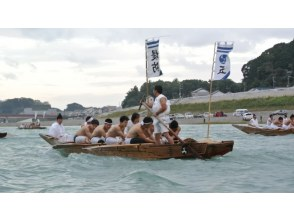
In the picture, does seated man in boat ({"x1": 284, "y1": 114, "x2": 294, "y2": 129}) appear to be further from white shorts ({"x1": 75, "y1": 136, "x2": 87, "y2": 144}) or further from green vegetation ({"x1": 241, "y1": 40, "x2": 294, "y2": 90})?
green vegetation ({"x1": 241, "y1": 40, "x2": 294, "y2": 90})

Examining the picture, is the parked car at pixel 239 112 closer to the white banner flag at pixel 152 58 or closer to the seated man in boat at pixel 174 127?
the white banner flag at pixel 152 58

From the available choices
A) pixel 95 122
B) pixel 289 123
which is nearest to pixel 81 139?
pixel 95 122

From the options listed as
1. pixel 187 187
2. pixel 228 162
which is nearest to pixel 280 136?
pixel 228 162

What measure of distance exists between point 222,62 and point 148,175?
18.5ft

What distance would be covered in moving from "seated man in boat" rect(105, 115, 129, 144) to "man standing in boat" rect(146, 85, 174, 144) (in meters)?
1.51

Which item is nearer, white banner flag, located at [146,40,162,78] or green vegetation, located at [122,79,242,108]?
white banner flag, located at [146,40,162,78]

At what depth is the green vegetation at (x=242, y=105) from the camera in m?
54.9

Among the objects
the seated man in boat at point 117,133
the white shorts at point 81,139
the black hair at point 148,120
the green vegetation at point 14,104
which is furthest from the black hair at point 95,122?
the green vegetation at point 14,104

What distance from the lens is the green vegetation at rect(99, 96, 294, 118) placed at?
5489 cm

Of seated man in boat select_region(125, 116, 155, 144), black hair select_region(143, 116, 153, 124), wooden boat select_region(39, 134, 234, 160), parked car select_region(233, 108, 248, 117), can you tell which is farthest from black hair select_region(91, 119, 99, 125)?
parked car select_region(233, 108, 248, 117)

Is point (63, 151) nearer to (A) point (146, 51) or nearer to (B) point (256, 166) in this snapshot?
(A) point (146, 51)

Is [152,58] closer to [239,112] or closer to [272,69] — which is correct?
[239,112]

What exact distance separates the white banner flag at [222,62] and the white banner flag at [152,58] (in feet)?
6.59

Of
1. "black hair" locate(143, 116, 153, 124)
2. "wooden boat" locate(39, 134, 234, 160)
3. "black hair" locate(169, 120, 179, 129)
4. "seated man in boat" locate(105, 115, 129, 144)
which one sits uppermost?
"black hair" locate(143, 116, 153, 124)
